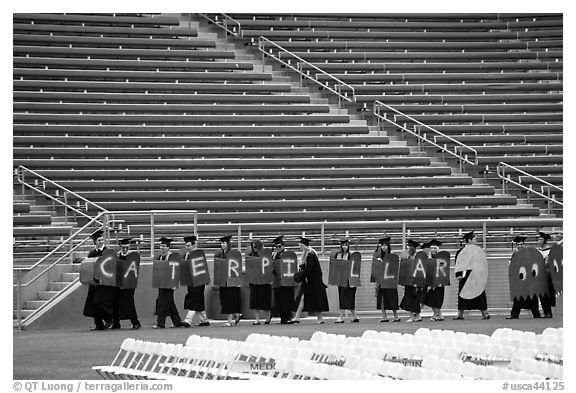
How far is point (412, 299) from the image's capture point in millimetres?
17766

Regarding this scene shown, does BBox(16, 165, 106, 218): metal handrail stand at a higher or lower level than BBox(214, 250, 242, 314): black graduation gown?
higher

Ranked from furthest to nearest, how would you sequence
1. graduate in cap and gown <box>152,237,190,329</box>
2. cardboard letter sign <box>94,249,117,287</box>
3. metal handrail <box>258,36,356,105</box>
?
metal handrail <box>258,36,356,105</box> → graduate in cap and gown <box>152,237,190,329</box> → cardboard letter sign <box>94,249,117,287</box>

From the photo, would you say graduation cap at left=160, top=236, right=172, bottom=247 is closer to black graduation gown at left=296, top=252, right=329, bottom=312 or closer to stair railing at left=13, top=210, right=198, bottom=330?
stair railing at left=13, top=210, right=198, bottom=330

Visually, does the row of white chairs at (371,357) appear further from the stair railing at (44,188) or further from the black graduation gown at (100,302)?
the stair railing at (44,188)

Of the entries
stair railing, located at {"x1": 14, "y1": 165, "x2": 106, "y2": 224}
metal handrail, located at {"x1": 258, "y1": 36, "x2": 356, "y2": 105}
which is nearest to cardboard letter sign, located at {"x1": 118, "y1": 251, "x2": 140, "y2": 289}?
stair railing, located at {"x1": 14, "y1": 165, "x2": 106, "y2": 224}

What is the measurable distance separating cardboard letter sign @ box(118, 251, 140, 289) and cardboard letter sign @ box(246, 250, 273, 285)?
1.54 m

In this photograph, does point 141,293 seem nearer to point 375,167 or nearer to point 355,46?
point 375,167

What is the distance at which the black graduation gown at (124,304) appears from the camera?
667 inches

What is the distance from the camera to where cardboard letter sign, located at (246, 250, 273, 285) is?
17406 mm

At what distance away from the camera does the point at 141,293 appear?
1841cm

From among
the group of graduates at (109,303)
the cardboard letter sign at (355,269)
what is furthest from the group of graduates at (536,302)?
the group of graduates at (109,303)

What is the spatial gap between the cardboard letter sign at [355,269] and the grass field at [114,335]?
56 cm

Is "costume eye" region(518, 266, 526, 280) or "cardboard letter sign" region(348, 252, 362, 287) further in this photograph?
"cardboard letter sign" region(348, 252, 362, 287)

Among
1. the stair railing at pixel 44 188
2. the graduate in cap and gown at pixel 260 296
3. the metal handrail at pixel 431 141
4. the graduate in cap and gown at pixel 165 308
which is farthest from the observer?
the metal handrail at pixel 431 141
